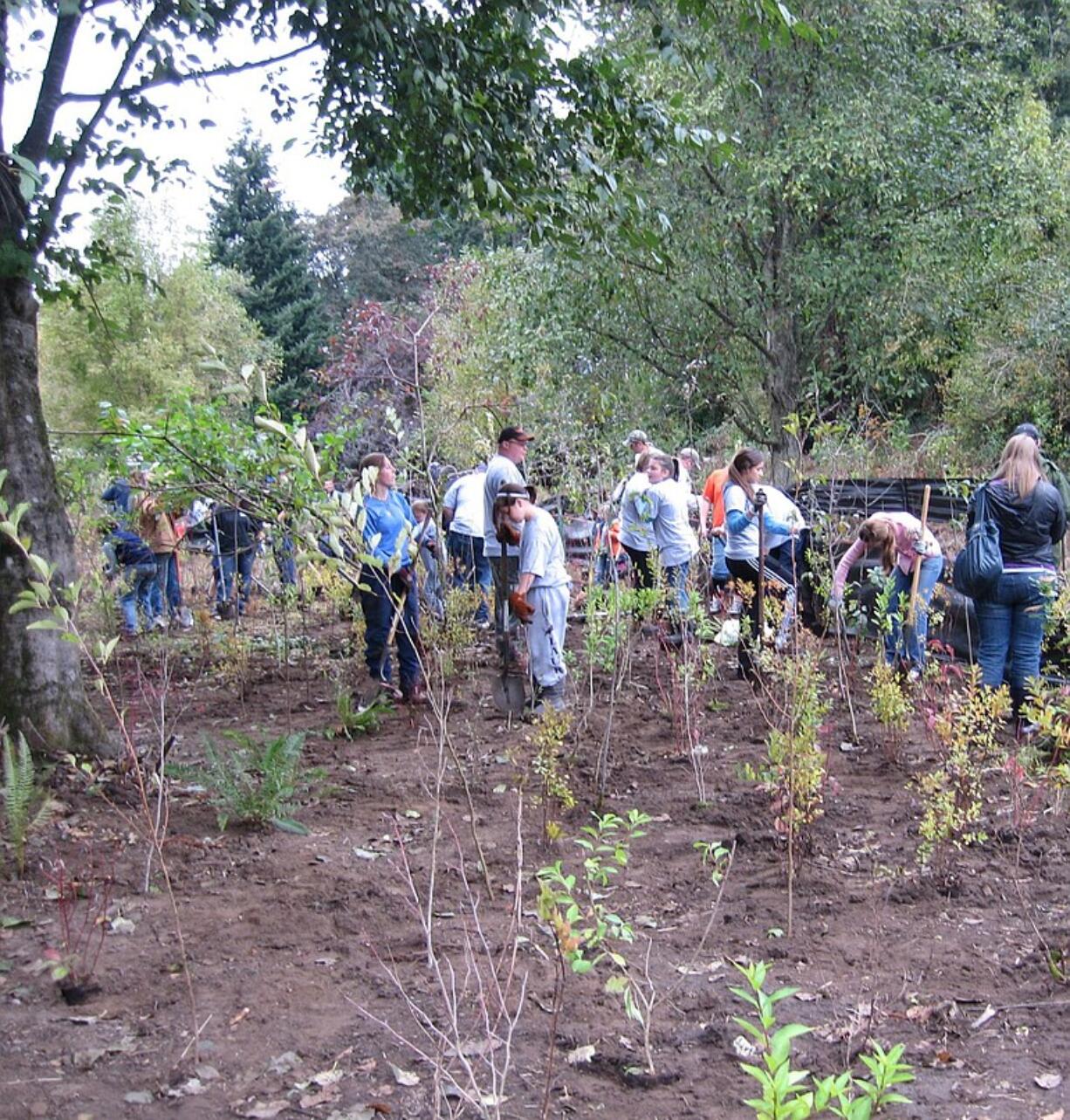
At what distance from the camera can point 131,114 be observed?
664cm

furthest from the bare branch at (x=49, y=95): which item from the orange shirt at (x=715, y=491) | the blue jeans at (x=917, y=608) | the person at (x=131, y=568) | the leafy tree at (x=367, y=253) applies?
the leafy tree at (x=367, y=253)

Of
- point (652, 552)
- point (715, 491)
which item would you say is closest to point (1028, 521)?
point (652, 552)

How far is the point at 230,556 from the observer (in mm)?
12781

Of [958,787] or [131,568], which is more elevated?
[131,568]

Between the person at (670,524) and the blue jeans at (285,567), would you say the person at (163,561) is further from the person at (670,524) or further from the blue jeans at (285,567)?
the person at (670,524)

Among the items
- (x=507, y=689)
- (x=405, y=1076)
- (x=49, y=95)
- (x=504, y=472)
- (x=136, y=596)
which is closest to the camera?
(x=405, y=1076)

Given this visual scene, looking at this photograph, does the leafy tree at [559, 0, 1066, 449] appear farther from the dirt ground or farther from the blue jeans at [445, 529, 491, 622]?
the dirt ground

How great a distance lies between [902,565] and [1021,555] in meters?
1.63

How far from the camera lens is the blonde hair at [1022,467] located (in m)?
6.44

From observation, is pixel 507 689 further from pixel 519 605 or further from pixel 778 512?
pixel 778 512

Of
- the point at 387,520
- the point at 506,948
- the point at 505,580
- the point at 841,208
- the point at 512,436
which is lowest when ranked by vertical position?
the point at 506,948

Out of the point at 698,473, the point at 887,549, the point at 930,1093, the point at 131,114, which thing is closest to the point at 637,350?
the point at 698,473

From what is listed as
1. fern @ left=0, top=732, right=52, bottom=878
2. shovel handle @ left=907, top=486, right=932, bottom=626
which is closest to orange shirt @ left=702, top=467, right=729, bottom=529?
shovel handle @ left=907, top=486, right=932, bottom=626

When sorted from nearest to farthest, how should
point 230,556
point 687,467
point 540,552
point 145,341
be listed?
point 540,552 < point 687,467 < point 230,556 < point 145,341
